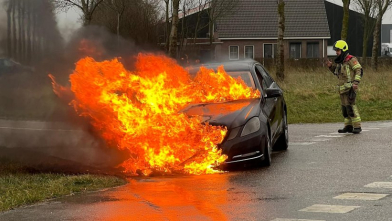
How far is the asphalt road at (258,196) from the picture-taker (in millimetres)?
8164

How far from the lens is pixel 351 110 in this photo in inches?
685

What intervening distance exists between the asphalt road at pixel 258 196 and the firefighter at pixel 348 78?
4.22 metres

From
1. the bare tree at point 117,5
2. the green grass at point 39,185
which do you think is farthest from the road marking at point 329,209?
the bare tree at point 117,5

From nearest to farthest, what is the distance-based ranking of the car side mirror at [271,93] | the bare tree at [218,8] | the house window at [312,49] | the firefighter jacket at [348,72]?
the car side mirror at [271,93]
the firefighter jacket at [348,72]
the bare tree at [218,8]
the house window at [312,49]

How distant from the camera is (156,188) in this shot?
10.1 meters

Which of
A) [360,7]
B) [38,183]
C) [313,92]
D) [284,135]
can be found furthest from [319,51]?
[38,183]

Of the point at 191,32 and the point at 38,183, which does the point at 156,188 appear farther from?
the point at 191,32

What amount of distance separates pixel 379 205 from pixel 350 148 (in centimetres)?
600

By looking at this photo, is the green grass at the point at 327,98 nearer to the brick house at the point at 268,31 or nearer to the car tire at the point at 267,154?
the car tire at the point at 267,154

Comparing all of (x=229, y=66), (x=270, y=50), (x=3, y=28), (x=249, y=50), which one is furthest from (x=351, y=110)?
(x=249, y=50)

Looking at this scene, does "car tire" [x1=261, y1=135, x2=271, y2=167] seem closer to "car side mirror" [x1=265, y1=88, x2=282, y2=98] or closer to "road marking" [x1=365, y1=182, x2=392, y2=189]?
"car side mirror" [x1=265, y1=88, x2=282, y2=98]

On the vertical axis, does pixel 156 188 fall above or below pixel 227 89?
below

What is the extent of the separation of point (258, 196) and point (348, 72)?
8541 millimetres

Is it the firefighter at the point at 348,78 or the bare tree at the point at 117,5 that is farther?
the bare tree at the point at 117,5
